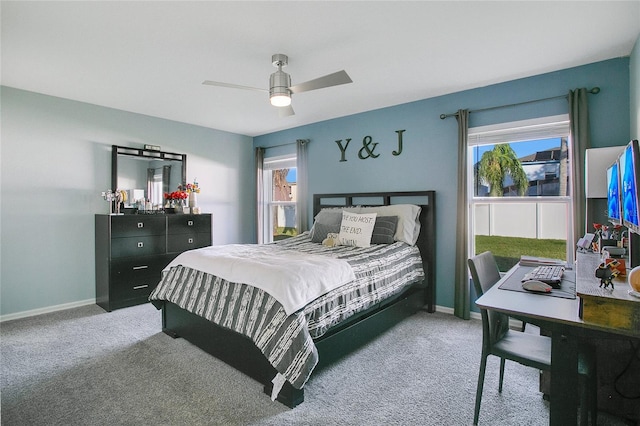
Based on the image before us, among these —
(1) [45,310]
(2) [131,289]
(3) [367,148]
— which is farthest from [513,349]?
(1) [45,310]

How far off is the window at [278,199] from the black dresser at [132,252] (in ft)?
5.28

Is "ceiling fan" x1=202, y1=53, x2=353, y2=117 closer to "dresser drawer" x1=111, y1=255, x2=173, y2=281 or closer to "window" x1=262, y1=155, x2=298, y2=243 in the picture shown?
"dresser drawer" x1=111, y1=255, x2=173, y2=281

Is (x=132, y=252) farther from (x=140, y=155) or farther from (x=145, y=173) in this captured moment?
(x=140, y=155)

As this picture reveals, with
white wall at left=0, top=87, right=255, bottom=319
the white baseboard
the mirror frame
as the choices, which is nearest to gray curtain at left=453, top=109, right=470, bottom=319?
the mirror frame

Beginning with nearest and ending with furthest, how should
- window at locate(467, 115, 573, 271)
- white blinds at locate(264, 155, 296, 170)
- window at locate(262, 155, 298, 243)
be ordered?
1. window at locate(467, 115, 573, 271)
2. white blinds at locate(264, 155, 296, 170)
3. window at locate(262, 155, 298, 243)

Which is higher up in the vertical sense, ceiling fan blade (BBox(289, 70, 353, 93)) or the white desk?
ceiling fan blade (BBox(289, 70, 353, 93))

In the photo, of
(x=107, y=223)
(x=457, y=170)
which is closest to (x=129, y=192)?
(x=107, y=223)

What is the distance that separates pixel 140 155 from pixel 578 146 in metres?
4.94

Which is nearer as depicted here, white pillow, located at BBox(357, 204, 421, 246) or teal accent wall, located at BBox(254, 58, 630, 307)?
teal accent wall, located at BBox(254, 58, 630, 307)

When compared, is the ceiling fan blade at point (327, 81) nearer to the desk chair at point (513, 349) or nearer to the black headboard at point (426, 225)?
the desk chair at point (513, 349)

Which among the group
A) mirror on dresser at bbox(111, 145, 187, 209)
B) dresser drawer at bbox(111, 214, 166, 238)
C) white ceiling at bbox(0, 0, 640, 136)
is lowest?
dresser drawer at bbox(111, 214, 166, 238)

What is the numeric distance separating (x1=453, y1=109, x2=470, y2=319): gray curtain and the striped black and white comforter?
1.76 feet

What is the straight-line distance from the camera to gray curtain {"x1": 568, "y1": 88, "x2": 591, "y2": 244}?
2895 millimetres

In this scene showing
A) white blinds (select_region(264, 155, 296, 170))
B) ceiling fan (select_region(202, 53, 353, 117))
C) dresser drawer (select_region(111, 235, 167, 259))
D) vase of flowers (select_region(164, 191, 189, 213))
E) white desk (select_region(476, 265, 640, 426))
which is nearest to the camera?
white desk (select_region(476, 265, 640, 426))
